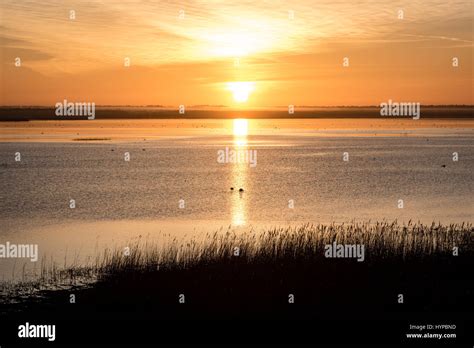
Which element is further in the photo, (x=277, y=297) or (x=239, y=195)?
(x=239, y=195)

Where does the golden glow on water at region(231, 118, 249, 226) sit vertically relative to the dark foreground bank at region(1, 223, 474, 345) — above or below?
above

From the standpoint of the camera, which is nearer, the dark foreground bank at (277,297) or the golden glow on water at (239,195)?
the dark foreground bank at (277,297)

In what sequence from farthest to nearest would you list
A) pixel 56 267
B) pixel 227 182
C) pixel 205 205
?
1. pixel 227 182
2. pixel 205 205
3. pixel 56 267

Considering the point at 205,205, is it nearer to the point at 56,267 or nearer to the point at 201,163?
the point at 56,267

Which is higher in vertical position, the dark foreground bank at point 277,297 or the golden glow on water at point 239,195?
the golden glow on water at point 239,195

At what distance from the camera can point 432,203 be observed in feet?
149

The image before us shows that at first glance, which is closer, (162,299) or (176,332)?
(176,332)

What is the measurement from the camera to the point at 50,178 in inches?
2475

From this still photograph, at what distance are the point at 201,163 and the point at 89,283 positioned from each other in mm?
59918

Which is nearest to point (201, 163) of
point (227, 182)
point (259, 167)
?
point (259, 167)

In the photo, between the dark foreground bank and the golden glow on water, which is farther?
the golden glow on water

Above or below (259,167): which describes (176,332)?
below

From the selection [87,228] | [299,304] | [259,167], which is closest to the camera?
[299,304]

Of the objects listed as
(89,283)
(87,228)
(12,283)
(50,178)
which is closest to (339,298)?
(89,283)
